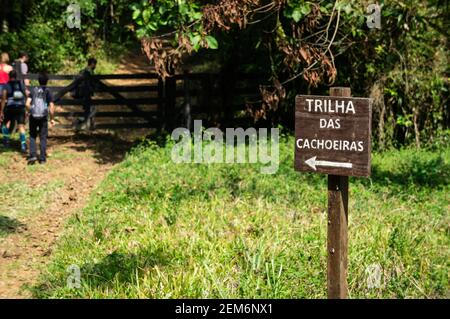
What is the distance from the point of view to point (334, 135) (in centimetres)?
536

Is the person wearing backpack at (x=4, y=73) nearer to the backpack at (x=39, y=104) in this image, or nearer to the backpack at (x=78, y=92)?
the backpack at (x=78, y=92)

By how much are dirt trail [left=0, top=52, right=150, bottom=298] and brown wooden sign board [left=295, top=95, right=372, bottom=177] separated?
3.30 meters

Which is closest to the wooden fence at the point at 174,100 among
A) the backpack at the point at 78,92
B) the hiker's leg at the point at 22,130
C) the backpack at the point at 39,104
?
the backpack at the point at 78,92

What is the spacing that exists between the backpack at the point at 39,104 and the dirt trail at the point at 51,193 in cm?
98

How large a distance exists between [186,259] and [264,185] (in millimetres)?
3626

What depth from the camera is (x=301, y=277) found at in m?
6.49

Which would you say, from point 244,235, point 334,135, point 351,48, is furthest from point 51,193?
point 351,48

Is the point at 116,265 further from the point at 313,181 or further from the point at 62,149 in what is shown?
the point at 62,149

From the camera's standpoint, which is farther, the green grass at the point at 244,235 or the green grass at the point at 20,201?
the green grass at the point at 20,201

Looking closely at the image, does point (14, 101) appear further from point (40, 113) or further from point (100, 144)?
point (100, 144)

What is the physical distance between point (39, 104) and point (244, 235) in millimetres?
6366

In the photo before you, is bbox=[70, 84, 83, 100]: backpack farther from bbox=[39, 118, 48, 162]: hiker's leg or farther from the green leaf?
the green leaf

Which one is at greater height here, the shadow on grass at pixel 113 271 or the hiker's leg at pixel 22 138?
the hiker's leg at pixel 22 138

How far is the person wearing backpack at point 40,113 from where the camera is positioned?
12.7 meters
